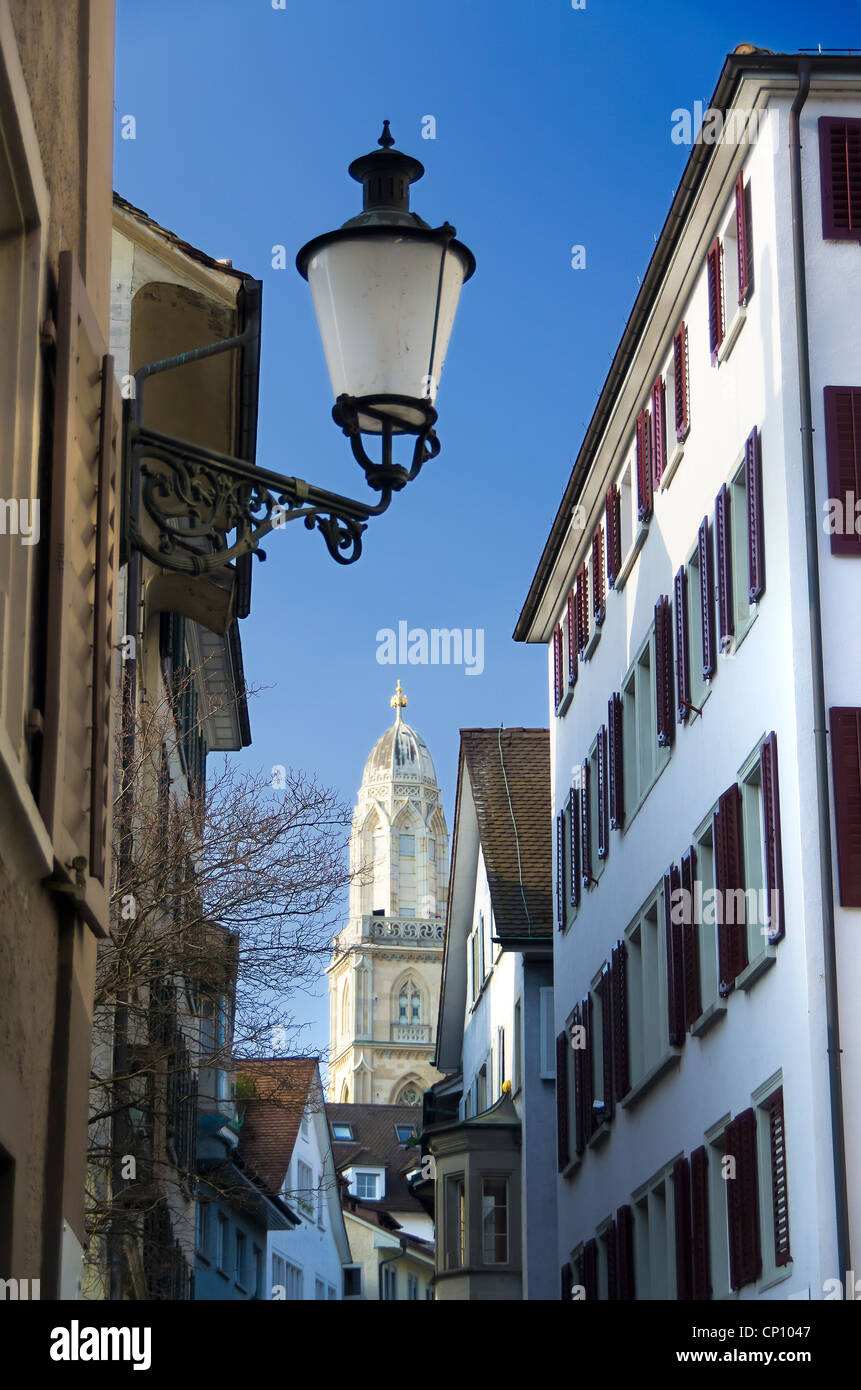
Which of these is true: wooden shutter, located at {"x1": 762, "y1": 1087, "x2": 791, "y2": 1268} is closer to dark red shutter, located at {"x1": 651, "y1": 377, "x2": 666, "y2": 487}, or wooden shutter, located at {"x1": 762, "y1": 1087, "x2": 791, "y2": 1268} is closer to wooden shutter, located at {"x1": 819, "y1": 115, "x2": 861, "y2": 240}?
wooden shutter, located at {"x1": 819, "y1": 115, "x2": 861, "y2": 240}

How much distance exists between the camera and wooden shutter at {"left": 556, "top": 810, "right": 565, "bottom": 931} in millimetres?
34438

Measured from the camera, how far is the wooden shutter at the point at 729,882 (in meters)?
20.4

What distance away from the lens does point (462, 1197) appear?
38.2m

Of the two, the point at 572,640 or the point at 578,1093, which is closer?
the point at 578,1093

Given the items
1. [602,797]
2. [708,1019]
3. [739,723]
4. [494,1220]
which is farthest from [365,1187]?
[739,723]

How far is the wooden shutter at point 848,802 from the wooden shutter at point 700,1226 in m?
5.04

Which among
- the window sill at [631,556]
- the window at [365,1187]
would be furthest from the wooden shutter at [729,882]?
the window at [365,1187]

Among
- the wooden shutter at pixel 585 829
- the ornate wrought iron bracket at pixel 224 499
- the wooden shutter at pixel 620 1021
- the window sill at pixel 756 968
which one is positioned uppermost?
the wooden shutter at pixel 585 829

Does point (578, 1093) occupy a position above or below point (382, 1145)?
below

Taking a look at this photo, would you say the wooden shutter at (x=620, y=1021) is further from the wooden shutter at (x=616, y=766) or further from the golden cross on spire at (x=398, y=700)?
the golden cross on spire at (x=398, y=700)

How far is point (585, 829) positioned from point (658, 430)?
7.95 metres

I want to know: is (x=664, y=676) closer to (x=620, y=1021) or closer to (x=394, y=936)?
(x=620, y=1021)

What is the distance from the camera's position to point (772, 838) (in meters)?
19.0

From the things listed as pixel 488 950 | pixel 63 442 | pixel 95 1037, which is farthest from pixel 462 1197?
pixel 63 442
